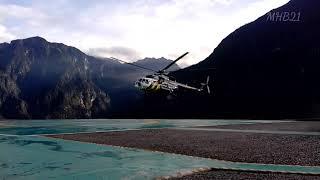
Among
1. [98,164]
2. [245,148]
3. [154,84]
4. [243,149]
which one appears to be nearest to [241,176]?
[98,164]

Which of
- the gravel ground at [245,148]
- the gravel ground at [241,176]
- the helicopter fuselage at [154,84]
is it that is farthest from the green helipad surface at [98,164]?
the helicopter fuselage at [154,84]

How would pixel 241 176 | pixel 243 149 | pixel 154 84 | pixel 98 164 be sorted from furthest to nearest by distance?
1. pixel 154 84
2. pixel 243 149
3. pixel 98 164
4. pixel 241 176

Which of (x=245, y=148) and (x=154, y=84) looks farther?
(x=154, y=84)

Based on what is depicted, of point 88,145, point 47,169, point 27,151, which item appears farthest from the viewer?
point 88,145

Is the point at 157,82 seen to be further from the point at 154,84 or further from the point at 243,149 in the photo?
the point at 243,149

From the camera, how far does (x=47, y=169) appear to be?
29.6 metres

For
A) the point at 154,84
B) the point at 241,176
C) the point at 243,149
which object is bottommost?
the point at 241,176

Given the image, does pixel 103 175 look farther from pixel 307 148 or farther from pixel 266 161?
pixel 307 148

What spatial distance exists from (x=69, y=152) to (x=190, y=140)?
44.4 feet

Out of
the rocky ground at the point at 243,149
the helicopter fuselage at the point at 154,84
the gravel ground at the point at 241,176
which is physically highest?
the helicopter fuselage at the point at 154,84

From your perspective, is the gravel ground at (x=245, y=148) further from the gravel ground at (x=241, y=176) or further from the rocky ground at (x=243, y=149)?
the gravel ground at (x=241, y=176)

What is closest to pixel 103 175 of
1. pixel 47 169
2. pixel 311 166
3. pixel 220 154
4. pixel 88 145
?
pixel 47 169

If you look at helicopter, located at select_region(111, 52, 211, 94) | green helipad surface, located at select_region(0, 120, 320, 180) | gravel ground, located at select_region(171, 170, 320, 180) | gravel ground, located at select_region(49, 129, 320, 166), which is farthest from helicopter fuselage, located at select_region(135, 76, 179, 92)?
gravel ground, located at select_region(171, 170, 320, 180)

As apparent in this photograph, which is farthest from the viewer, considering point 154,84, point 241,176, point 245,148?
point 154,84
